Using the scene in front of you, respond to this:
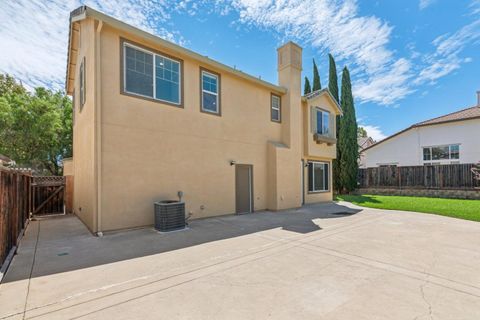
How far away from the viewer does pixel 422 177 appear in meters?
17.6

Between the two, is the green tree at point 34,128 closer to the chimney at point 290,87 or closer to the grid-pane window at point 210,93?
the grid-pane window at point 210,93

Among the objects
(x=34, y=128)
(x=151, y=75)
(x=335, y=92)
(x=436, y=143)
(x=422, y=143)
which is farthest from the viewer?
(x=422, y=143)

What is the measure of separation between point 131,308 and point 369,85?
2520cm

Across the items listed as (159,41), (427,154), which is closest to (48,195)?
(159,41)

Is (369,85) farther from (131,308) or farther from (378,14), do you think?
(131,308)

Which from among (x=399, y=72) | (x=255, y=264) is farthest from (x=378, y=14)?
(x=255, y=264)

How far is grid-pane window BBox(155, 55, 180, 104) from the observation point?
7.93 meters

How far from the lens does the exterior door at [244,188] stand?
1023cm

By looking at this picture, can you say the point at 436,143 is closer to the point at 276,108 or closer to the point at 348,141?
the point at 348,141

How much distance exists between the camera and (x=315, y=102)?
45.7ft

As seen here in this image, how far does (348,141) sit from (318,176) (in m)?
6.90

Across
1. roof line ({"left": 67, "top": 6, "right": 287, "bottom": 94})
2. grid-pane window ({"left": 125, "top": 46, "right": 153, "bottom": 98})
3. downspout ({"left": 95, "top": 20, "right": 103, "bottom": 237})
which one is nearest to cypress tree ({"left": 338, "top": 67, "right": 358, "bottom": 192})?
roof line ({"left": 67, "top": 6, "right": 287, "bottom": 94})

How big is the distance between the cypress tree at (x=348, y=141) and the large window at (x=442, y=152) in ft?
22.7

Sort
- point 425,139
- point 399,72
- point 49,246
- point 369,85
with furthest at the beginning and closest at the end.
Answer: point 369,85, point 425,139, point 399,72, point 49,246
